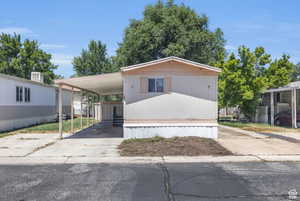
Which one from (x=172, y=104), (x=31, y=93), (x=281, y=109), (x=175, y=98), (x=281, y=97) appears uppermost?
(x=31, y=93)

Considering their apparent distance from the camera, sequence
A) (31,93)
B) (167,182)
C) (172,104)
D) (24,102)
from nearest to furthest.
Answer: (167,182), (172,104), (24,102), (31,93)

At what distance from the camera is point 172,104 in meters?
11.0

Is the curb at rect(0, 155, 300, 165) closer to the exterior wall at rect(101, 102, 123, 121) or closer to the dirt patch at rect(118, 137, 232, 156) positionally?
the dirt patch at rect(118, 137, 232, 156)

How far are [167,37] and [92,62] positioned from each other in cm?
1116

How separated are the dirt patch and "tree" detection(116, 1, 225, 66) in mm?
15179

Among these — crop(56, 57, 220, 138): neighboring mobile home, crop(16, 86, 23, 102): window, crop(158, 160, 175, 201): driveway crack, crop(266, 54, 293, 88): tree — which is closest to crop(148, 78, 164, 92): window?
crop(56, 57, 220, 138): neighboring mobile home

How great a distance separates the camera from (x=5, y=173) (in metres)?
6.07

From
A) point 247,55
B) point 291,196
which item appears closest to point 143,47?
point 247,55

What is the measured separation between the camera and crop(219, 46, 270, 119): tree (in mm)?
17438

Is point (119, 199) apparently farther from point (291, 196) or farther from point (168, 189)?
point (291, 196)

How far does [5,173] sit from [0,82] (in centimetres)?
938

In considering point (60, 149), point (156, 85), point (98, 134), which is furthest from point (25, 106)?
point (156, 85)

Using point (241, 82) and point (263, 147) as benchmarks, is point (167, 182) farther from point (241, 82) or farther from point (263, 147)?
point (241, 82)

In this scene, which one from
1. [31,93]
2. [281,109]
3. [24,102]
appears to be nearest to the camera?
[24,102]
